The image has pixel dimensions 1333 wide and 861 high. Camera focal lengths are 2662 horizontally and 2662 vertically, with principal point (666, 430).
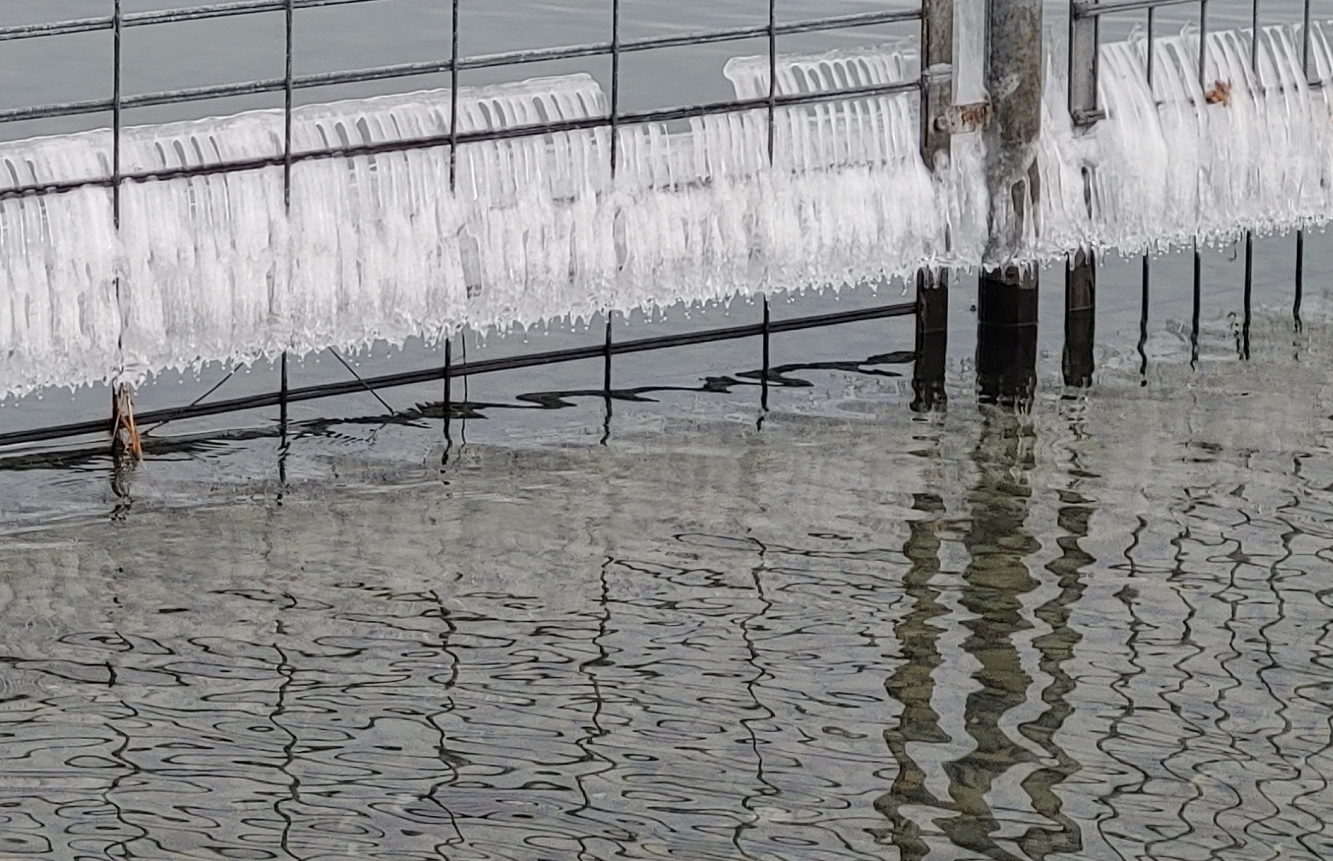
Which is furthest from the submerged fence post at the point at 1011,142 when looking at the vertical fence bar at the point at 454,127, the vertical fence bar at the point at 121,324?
the vertical fence bar at the point at 121,324

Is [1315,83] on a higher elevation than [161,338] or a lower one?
higher

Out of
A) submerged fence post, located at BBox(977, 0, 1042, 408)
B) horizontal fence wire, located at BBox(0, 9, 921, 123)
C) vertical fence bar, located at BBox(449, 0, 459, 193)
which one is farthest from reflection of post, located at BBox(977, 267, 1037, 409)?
vertical fence bar, located at BBox(449, 0, 459, 193)

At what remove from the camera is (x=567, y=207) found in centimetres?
982

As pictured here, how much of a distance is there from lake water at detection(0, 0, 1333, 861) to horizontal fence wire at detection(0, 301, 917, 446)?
Result: 0.12 m

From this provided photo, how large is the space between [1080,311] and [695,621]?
146 inches

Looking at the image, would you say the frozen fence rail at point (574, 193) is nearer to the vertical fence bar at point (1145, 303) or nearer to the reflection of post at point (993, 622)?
the vertical fence bar at point (1145, 303)

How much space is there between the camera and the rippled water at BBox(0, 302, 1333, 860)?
21.8 ft

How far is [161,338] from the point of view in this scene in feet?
30.1

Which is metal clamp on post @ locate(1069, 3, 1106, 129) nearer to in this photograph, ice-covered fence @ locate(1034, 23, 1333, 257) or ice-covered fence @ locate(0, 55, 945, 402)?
ice-covered fence @ locate(1034, 23, 1333, 257)

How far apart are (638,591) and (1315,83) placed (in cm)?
458

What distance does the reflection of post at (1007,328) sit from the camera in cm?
1087

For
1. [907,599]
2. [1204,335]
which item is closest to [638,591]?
[907,599]

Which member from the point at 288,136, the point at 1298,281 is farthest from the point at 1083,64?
the point at 288,136

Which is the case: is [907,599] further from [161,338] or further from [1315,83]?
[1315,83]
